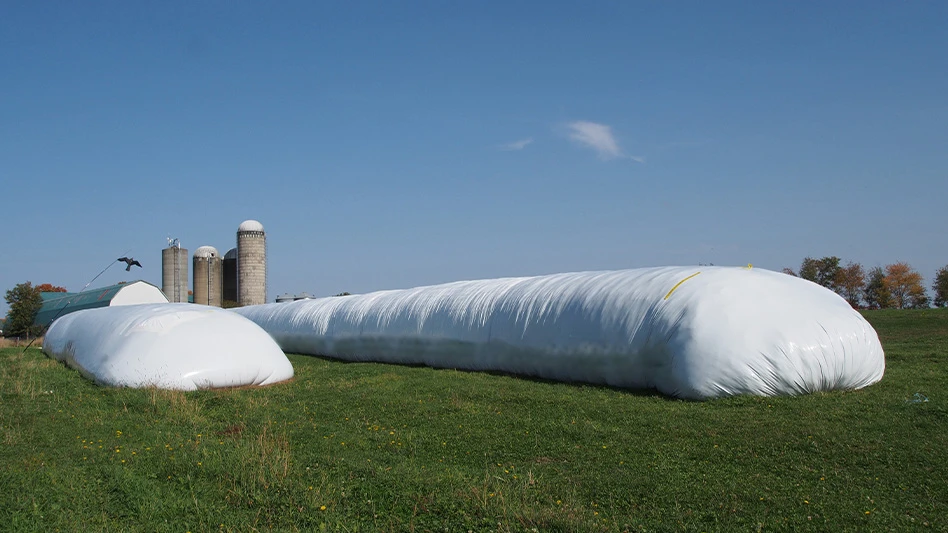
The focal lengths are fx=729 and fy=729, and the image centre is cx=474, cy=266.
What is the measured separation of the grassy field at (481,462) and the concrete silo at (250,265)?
1117 inches

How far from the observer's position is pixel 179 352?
1192 cm

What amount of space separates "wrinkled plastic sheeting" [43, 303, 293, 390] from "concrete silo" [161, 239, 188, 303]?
2868 centimetres

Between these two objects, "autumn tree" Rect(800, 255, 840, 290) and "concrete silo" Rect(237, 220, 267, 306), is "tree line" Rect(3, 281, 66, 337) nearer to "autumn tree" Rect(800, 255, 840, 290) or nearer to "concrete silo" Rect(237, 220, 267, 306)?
"concrete silo" Rect(237, 220, 267, 306)

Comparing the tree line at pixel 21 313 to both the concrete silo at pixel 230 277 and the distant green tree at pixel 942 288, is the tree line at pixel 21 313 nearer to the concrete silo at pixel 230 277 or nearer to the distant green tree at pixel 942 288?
Result: the concrete silo at pixel 230 277

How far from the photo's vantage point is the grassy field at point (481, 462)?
4.86 metres

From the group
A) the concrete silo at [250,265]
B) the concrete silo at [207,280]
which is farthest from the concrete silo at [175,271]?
the concrete silo at [250,265]

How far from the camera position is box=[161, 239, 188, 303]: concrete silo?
4141 centimetres

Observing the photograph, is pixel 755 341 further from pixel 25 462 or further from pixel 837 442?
pixel 25 462

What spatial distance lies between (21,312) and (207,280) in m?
9.79

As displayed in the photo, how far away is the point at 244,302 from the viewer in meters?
38.0

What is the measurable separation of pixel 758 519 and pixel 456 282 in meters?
13.2

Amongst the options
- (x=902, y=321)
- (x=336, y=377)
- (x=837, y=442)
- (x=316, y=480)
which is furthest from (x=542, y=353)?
(x=902, y=321)

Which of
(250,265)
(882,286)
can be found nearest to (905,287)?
(882,286)

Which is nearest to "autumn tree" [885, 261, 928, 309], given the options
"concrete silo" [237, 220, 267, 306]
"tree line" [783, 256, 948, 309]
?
"tree line" [783, 256, 948, 309]
